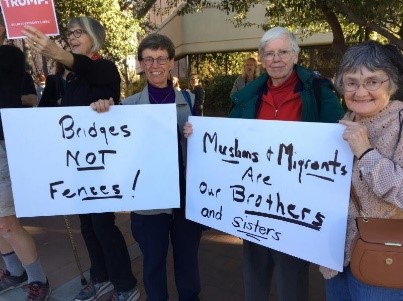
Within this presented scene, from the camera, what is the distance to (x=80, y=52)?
8.02ft

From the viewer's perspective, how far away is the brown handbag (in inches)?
56.0

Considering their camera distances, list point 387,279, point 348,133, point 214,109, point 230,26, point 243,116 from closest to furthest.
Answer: point 387,279
point 348,133
point 243,116
point 214,109
point 230,26

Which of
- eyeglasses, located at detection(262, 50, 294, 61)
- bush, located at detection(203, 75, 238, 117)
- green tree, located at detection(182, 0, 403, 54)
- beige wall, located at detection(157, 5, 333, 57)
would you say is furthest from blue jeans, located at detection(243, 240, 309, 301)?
beige wall, located at detection(157, 5, 333, 57)

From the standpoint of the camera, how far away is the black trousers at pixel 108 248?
2.71 meters

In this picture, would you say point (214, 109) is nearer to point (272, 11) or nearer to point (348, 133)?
point (272, 11)

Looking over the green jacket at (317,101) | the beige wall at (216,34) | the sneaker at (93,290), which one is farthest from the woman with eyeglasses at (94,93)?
the beige wall at (216,34)

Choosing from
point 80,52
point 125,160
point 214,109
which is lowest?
point 214,109

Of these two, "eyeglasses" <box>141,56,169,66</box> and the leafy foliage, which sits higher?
the leafy foliage

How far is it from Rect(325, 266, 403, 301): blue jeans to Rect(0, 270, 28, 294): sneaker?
7.98 ft

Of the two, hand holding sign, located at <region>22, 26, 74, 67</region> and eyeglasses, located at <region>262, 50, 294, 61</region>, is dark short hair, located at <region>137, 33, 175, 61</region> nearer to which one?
hand holding sign, located at <region>22, 26, 74, 67</region>

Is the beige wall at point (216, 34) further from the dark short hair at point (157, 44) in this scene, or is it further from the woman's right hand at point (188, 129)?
the woman's right hand at point (188, 129)

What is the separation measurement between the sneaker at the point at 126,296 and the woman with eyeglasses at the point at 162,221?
329mm

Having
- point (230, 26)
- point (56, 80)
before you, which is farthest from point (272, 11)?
point (230, 26)

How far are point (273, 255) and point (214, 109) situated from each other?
14.1 m
